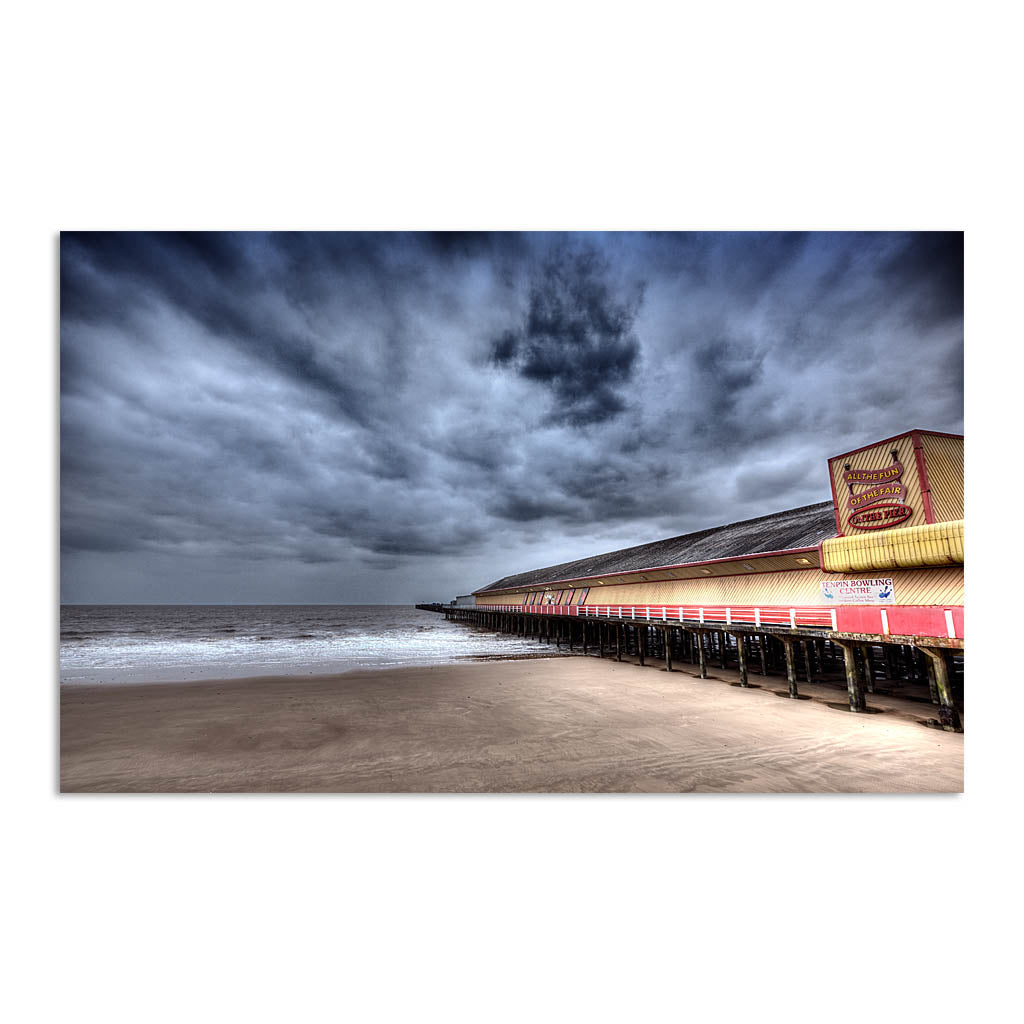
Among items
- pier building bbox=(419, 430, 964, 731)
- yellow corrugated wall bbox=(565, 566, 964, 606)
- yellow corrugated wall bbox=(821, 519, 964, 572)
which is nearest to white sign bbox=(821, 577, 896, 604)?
pier building bbox=(419, 430, 964, 731)

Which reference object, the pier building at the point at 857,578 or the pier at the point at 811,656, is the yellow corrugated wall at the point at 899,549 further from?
the pier at the point at 811,656

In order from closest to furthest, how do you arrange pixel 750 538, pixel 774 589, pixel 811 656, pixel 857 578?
1. pixel 857 578
2. pixel 811 656
3. pixel 774 589
4. pixel 750 538

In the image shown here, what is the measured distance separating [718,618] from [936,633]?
723 centimetres

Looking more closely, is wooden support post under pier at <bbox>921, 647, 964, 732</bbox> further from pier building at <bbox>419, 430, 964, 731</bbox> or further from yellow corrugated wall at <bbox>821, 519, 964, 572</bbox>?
yellow corrugated wall at <bbox>821, 519, 964, 572</bbox>

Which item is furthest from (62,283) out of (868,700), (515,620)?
(515,620)

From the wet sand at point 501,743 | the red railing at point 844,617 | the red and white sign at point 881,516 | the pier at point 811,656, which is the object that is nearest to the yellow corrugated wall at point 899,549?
the red and white sign at point 881,516

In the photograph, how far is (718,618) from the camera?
14.3 meters

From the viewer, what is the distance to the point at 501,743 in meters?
7.01

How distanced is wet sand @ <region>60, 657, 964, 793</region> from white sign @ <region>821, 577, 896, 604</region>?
2.03 m

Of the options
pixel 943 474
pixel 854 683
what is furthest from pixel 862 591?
pixel 943 474

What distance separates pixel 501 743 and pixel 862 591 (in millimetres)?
7389

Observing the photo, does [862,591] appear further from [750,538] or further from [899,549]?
[750,538]

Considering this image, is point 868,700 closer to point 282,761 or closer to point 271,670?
point 282,761

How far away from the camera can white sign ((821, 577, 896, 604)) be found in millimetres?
8891
